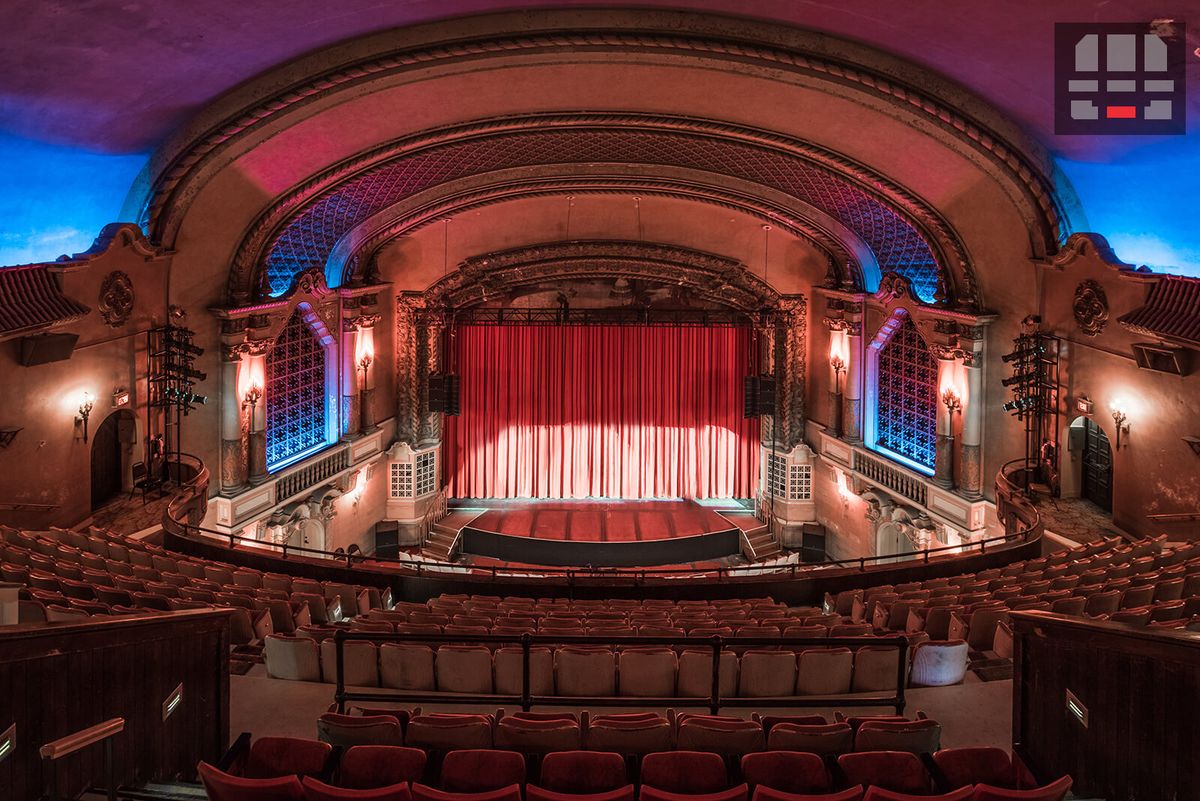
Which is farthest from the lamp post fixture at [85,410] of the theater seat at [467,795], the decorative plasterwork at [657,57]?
the theater seat at [467,795]

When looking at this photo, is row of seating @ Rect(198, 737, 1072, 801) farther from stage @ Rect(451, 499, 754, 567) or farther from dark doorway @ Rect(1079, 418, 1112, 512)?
stage @ Rect(451, 499, 754, 567)

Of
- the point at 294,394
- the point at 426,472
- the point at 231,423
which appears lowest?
the point at 426,472

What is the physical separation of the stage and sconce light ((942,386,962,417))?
5927 millimetres

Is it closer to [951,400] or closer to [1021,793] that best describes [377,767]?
[1021,793]

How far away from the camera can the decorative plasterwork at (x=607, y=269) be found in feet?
68.6

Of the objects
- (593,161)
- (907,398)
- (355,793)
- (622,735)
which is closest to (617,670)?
(622,735)

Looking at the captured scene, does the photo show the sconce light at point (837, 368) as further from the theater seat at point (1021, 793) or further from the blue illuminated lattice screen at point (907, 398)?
the theater seat at point (1021, 793)

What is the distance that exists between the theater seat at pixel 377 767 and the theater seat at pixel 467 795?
1.30ft

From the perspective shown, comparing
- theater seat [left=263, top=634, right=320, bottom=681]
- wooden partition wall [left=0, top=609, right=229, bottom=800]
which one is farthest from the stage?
Answer: wooden partition wall [left=0, top=609, right=229, bottom=800]

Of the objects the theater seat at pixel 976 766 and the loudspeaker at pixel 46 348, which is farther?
the loudspeaker at pixel 46 348

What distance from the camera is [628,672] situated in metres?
6.57

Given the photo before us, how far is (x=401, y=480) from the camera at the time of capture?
70.4ft

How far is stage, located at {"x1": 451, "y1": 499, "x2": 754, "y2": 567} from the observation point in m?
20.2

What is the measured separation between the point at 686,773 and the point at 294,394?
15696mm
